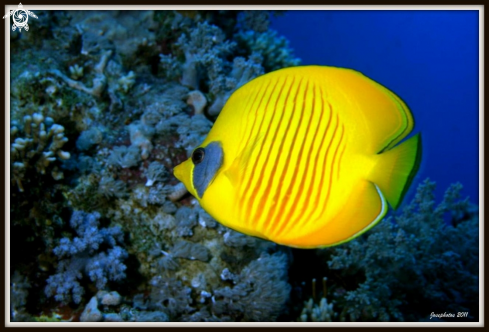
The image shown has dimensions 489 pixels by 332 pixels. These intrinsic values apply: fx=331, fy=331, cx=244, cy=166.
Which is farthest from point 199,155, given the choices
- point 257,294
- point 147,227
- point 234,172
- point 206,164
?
point 147,227

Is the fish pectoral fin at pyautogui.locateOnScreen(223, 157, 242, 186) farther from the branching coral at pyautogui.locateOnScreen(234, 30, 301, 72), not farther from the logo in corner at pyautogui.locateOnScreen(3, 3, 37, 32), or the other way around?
the branching coral at pyautogui.locateOnScreen(234, 30, 301, 72)

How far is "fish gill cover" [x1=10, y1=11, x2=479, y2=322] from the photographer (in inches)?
92.3

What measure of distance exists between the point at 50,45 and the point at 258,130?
3.36 m

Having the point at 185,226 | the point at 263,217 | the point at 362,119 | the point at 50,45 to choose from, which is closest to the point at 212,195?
the point at 263,217

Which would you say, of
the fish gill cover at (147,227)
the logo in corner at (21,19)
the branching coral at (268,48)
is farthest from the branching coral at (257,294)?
the logo in corner at (21,19)

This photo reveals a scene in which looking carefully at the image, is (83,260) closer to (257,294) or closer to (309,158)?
(257,294)

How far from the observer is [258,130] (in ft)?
3.58

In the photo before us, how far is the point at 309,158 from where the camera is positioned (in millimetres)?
1055

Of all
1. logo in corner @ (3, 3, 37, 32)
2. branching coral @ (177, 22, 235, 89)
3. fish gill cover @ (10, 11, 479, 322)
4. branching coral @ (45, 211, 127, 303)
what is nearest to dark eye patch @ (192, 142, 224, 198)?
fish gill cover @ (10, 11, 479, 322)

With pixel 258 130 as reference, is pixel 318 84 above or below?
above

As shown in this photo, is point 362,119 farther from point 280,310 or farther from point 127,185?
point 127,185

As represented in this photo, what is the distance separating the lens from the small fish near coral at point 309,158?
1.05 meters

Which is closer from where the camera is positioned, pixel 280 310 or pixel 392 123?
pixel 392 123

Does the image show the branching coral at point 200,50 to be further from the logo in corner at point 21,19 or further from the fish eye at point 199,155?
the fish eye at point 199,155
